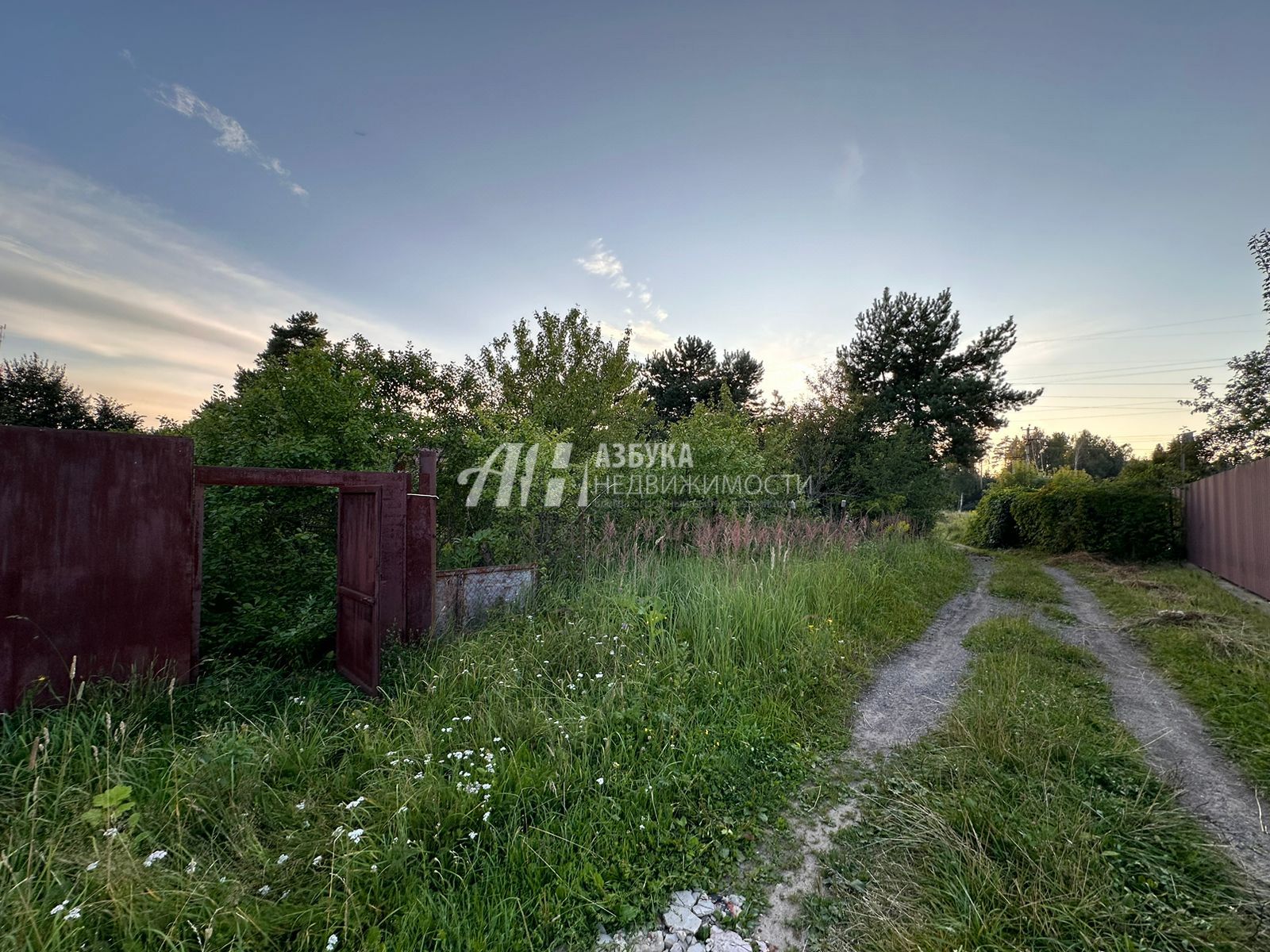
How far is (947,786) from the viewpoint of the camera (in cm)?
239

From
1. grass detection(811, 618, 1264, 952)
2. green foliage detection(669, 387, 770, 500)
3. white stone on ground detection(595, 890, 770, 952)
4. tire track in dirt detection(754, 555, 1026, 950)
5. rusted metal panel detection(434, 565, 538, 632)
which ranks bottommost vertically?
tire track in dirt detection(754, 555, 1026, 950)

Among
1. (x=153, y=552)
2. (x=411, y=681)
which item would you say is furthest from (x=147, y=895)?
(x=153, y=552)

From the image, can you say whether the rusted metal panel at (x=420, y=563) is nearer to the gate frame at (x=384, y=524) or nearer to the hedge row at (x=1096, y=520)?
the gate frame at (x=384, y=524)

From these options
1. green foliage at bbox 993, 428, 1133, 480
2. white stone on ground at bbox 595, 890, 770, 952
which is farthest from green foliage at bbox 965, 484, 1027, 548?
green foliage at bbox 993, 428, 1133, 480

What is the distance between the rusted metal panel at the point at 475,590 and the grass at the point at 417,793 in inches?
19.2

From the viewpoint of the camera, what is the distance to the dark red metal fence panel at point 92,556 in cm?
231

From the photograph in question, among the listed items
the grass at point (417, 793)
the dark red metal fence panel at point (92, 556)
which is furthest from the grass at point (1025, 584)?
the dark red metal fence panel at point (92, 556)

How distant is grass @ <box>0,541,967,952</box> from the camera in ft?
4.83

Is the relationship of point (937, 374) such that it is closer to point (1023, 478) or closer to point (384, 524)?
point (1023, 478)

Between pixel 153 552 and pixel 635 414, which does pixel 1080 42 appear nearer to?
pixel 635 414

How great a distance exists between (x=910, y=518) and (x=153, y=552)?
47.1 ft

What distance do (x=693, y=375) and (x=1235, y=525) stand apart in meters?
17.3

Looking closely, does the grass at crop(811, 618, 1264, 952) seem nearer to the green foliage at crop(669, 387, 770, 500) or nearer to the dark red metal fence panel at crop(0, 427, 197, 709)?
the dark red metal fence panel at crop(0, 427, 197, 709)

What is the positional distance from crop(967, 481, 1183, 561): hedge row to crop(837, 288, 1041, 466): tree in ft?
8.66
